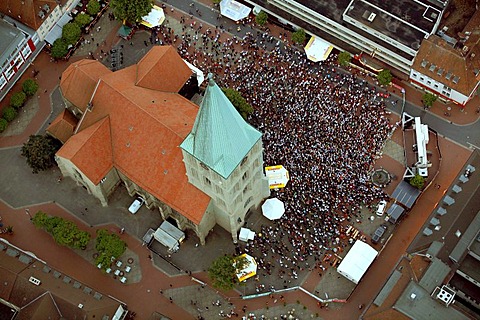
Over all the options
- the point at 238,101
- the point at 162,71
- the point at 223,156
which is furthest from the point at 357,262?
the point at 162,71

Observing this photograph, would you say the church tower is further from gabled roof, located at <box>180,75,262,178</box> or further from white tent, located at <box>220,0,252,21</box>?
white tent, located at <box>220,0,252,21</box>

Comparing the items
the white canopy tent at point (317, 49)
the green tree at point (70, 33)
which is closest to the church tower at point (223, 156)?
the white canopy tent at point (317, 49)

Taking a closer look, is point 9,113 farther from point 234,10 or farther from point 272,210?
point 272,210

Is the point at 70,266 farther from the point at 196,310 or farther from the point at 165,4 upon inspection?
the point at 165,4

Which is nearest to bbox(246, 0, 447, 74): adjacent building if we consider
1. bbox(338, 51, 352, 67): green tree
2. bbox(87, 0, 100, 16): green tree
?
bbox(338, 51, 352, 67): green tree

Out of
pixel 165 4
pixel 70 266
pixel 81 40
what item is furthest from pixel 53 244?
pixel 165 4
